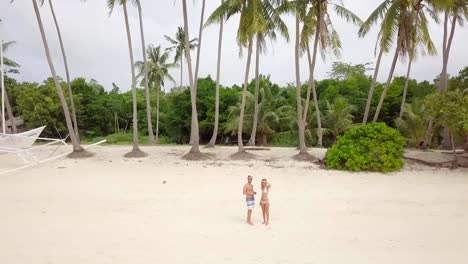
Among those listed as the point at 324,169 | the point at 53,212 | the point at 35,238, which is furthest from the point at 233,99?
the point at 35,238

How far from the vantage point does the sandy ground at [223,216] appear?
249 inches

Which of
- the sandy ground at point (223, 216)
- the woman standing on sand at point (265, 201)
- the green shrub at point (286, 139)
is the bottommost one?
the sandy ground at point (223, 216)

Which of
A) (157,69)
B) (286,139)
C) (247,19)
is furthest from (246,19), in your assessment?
(157,69)

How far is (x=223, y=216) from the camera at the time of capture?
8.73 meters

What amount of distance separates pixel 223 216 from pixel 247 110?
17.5m

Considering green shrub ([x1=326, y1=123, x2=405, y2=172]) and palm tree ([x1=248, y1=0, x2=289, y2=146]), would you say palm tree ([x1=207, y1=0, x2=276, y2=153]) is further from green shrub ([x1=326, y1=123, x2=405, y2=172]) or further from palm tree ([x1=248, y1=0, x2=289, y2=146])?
green shrub ([x1=326, y1=123, x2=405, y2=172])

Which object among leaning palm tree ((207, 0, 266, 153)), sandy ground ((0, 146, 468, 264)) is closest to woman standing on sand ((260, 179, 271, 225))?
sandy ground ((0, 146, 468, 264))

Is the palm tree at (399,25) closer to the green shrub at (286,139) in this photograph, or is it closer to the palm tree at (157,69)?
the green shrub at (286,139)

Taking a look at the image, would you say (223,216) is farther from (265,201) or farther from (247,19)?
(247,19)

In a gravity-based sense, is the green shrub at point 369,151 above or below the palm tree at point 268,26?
below

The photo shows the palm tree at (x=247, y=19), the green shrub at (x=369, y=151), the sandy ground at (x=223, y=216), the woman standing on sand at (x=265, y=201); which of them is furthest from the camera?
the palm tree at (x=247, y=19)

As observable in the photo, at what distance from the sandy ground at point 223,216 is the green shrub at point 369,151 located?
53 cm

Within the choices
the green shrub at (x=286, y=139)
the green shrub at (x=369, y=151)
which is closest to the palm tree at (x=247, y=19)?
the green shrub at (x=369, y=151)

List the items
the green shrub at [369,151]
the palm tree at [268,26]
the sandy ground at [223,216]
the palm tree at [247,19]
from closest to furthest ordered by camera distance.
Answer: the sandy ground at [223,216]
the green shrub at [369,151]
the palm tree at [247,19]
the palm tree at [268,26]
